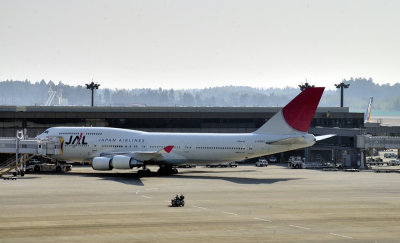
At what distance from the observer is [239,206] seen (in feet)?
158

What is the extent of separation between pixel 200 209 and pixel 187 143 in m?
27.7

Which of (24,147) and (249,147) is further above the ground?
(249,147)

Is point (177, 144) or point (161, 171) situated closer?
point (177, 144)

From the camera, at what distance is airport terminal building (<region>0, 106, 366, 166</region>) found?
99.1 meters

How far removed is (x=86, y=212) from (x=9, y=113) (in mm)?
58962

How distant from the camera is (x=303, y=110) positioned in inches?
2783

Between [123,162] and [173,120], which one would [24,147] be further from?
[173,120]

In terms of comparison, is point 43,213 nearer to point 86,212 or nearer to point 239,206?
point 86,212

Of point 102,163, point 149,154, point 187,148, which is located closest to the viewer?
point 149,154

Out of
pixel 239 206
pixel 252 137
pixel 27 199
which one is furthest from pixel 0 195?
pixel 252 137

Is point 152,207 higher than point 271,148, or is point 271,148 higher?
point 271,148

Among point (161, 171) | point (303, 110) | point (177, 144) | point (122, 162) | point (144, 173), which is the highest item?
point (303, 110)

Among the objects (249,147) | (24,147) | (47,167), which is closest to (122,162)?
(24,147)

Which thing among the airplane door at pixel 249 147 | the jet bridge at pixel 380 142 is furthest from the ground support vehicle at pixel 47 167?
the jet bridge at pixel 380 142
